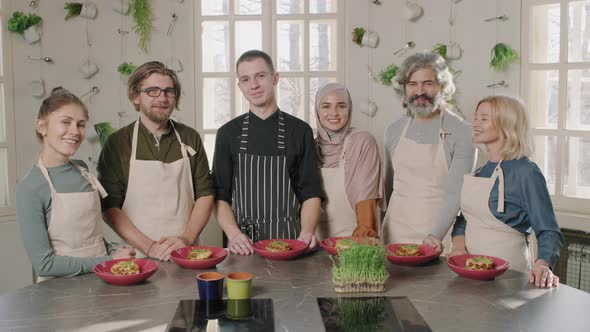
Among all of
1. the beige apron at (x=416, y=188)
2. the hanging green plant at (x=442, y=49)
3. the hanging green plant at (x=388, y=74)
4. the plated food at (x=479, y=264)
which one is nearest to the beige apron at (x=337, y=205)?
the beige apron at (x=416, y=188)

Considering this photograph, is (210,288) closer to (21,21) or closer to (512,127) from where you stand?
(512,127)

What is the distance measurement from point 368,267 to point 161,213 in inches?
49.8

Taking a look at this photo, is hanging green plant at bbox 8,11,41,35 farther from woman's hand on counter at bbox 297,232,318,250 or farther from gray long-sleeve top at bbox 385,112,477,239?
woman's hand on counter at bbox 297,232,318,250

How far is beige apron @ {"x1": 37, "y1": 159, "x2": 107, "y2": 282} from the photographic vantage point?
8.48ft

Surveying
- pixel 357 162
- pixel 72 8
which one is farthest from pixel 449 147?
pixel 72 8

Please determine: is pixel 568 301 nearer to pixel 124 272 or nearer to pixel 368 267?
pixel 368 267

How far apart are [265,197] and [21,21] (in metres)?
2.71

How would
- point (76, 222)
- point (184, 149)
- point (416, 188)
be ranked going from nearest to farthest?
1. point (76, 222)
2. point (184, 149)
3. point (416, 188)

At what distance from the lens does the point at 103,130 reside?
4.83m

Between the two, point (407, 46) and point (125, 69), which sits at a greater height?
point (407, 46)

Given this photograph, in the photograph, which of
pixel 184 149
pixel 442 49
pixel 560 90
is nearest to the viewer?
pixel 184 149

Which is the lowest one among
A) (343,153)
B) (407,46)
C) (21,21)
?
(343,153)

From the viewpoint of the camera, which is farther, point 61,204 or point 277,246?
point 277,246

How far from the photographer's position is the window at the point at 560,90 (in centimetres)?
432
